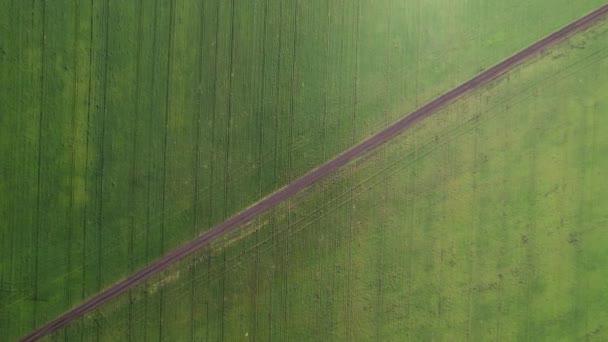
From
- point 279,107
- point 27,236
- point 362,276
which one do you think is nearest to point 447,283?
point 362,276

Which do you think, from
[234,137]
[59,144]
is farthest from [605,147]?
[59,144]

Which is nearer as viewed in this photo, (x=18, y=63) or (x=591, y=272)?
(x=18, y=63)

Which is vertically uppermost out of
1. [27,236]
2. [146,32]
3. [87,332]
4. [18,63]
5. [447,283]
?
[146,32]

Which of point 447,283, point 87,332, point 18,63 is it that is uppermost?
point 18,63

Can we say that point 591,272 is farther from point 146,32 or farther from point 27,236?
point 27,236

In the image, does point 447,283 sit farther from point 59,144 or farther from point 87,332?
point 59,144

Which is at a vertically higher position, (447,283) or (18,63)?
(18,63)
